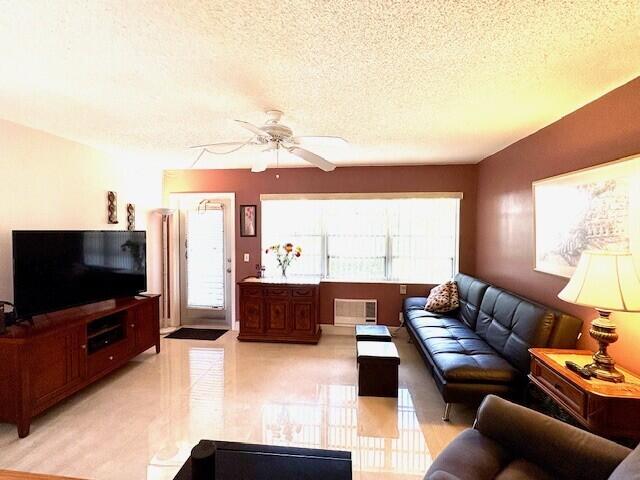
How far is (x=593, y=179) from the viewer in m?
2.22

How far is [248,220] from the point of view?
4801 millimetres

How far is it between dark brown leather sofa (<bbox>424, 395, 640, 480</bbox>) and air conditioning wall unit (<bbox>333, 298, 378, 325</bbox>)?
9.66ft

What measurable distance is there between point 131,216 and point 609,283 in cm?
479

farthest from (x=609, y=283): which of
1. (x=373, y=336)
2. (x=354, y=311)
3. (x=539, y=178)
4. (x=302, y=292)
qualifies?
(x=354, y=311)

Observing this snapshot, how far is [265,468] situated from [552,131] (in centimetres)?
326

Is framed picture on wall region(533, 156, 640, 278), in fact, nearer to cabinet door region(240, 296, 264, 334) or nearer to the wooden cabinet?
the wooden cabinet

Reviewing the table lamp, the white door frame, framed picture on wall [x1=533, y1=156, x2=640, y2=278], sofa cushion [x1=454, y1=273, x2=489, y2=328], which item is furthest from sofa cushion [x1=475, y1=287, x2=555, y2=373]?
the white door frame

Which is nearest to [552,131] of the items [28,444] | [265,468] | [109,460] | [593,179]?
[593,179]

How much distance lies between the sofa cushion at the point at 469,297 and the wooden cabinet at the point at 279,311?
1.79 meters

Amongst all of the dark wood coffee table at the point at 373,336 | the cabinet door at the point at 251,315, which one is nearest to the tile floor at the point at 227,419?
the dark wood coffee table at the point at 373,336

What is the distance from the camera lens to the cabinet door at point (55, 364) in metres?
2.41

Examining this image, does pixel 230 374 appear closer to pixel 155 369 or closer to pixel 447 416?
pixel 155 369

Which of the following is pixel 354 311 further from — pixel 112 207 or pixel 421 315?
pixel 112 207

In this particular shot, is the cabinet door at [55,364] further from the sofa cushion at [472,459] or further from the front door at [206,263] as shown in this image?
the sofa cushion at [472,459]
